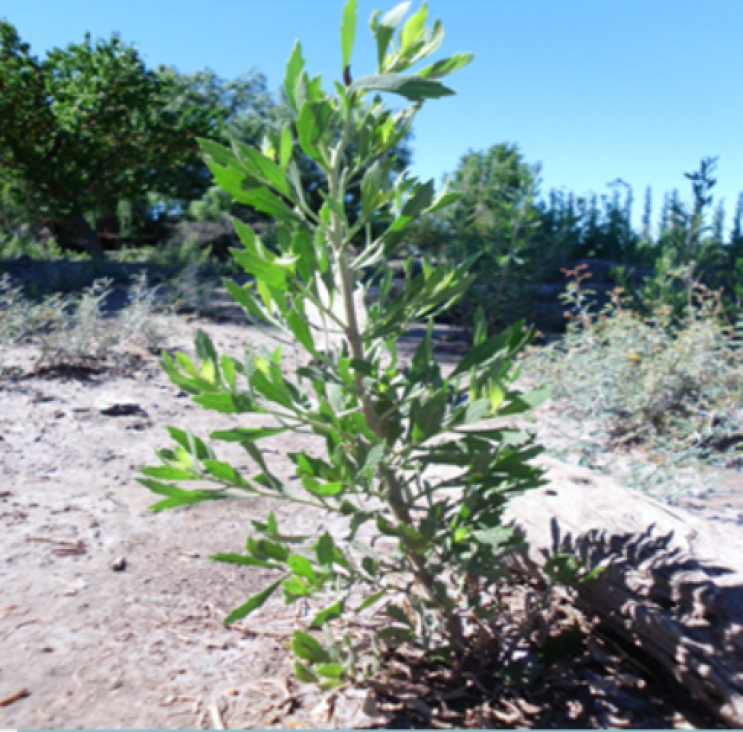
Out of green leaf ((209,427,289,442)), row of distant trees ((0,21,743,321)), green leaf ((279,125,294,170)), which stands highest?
row of distant trees ((0,21,743,321))

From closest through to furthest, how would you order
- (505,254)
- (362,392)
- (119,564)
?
(362,392)
(119,564)
(505,254)

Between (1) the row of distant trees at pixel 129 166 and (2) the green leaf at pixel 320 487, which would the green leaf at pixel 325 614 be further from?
(1) the row of distant trees at pixel 129 166

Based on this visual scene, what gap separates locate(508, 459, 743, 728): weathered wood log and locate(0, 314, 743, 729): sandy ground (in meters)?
0.98

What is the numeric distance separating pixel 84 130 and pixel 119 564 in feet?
42.2

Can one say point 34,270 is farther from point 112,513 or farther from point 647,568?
point 647,568

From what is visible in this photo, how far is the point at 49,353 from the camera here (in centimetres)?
539

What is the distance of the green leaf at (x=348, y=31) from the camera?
1564 millimetres

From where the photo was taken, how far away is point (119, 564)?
8.46 feet

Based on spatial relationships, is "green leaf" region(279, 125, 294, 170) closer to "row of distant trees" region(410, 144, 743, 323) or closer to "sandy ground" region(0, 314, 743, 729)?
"sandy ground" region(0, 314, 743, 729)

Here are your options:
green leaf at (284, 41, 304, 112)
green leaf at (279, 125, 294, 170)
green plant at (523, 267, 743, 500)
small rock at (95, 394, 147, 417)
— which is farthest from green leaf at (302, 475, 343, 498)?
small rock at (95, 394, 147, 417)

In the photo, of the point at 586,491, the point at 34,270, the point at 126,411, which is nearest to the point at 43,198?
the point at 34,270

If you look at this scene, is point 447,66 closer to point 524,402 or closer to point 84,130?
point 524,402

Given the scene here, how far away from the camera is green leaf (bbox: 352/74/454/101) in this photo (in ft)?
5.15

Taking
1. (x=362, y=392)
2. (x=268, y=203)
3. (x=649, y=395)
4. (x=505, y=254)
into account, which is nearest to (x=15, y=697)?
(x=362, y=392)
